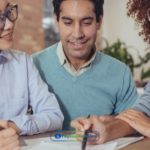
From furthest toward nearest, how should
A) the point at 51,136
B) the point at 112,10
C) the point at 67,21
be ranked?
the point at 112,10
the point at 67,21
the point at 51,136

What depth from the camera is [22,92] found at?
1.66 m

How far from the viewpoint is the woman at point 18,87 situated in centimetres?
159

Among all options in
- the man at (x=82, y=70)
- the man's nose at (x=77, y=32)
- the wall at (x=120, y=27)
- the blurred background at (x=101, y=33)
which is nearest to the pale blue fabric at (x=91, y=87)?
the man at (x=82, y=70)

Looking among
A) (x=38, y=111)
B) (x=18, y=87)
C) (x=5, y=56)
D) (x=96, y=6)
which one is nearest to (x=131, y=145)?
(x=38, y=111)

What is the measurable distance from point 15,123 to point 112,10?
4.50m

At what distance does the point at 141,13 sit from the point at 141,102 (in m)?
0.38

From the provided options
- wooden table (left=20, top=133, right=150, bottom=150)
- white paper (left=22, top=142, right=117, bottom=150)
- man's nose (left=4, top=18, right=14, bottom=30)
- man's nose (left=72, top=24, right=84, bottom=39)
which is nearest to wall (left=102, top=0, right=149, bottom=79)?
man's nose (left=72, top=24, right=84, bottom=39)

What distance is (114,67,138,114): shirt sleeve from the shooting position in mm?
1937

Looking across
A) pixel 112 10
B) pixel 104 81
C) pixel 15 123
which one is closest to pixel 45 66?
pixel 104 81

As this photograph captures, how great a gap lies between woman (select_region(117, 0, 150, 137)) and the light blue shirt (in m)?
0.29

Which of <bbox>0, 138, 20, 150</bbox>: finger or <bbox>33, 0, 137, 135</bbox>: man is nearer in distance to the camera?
<bbox>0, 138, 20, 150</bbox>: finger

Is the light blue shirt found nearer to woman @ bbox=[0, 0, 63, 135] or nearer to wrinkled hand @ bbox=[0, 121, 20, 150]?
woman @ bbox=[0, 0, 63, 135]

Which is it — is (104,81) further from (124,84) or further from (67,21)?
(67,21)

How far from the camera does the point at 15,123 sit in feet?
4.74
